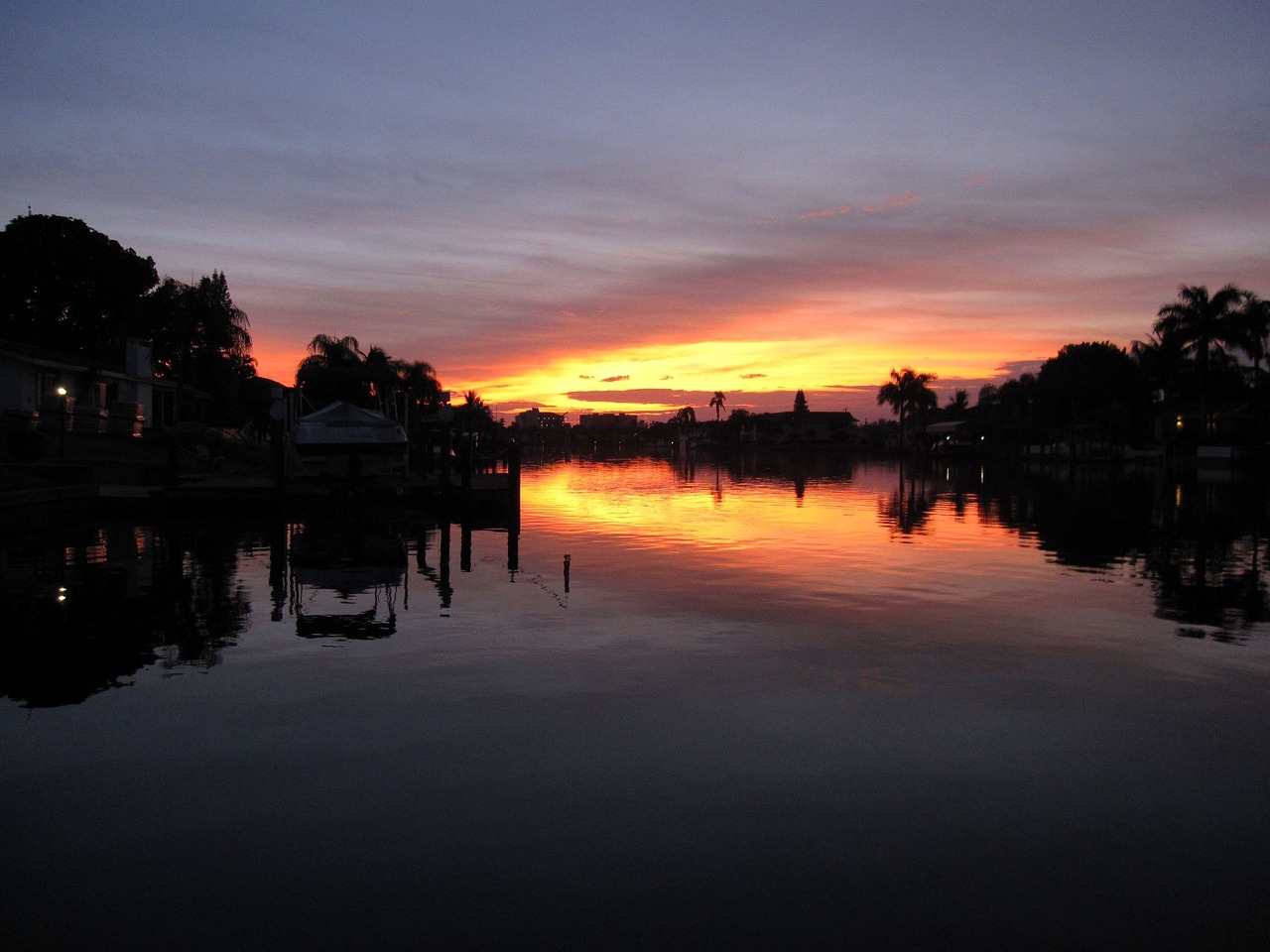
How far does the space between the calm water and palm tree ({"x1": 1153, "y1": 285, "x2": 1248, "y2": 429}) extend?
6839cm

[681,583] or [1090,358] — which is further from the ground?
[1090,358]

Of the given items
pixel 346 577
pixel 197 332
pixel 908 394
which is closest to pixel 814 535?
pixel 346 577

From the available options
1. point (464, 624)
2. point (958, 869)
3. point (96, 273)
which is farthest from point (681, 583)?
point (96, 273)

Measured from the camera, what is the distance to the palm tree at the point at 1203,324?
75.7m

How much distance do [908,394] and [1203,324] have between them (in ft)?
270

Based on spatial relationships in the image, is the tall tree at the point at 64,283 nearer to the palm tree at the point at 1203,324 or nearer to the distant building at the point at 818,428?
the palm tree at the point at 1203,324

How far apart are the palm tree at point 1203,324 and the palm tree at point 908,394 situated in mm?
78479

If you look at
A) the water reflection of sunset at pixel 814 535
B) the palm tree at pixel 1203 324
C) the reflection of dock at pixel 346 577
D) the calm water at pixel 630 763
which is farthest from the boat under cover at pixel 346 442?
the palm tree at pixel 1203 324

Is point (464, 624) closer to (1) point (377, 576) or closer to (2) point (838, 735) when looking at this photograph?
(1) point (377, 576)

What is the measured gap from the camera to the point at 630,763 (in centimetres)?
824

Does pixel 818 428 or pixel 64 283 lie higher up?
pixel 64 283

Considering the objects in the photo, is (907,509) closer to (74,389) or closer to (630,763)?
(630,763)

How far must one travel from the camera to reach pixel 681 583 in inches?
718

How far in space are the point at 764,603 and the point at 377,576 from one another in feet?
25.7
